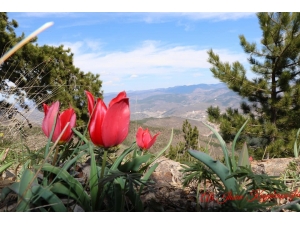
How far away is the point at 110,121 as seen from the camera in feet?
1.95

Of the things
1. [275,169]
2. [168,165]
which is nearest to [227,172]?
[168,165]

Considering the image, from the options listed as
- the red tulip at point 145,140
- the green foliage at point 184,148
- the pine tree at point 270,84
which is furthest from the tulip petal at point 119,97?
the pine tree at point 270,84

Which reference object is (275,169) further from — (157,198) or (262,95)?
(262,95)

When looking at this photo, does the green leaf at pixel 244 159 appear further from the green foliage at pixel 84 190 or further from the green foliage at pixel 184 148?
the green foliage at pixel 184 148

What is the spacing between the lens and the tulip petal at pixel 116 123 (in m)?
0.58

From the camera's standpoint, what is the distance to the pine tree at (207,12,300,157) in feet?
27.0

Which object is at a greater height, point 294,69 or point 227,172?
point 294,69

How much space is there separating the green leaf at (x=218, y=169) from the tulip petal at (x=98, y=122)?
218 mm

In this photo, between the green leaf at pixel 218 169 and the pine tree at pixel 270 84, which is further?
the pine tree at pixel 270 84

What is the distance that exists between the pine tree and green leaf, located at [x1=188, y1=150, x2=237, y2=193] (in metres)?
7.54

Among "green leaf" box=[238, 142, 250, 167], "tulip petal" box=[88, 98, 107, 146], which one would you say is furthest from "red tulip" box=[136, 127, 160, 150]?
"tulip petal" box=[88, 98, 107, 146]

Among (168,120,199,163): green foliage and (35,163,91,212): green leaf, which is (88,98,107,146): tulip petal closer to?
(35,163,91,212): green leaf

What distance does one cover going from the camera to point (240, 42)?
8.93m

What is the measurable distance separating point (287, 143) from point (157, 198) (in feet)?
26.4
